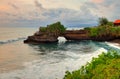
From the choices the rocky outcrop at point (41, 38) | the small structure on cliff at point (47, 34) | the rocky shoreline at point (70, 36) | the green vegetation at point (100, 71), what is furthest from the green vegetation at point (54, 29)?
the green vegetation at point (100, 71)

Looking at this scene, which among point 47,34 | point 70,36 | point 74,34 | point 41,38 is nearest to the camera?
point 41,38

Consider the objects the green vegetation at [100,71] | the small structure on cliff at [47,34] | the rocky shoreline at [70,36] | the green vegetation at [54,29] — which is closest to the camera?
the green vegetation at [100,71]

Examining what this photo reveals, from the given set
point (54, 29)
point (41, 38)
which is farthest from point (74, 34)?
point (41, 38)

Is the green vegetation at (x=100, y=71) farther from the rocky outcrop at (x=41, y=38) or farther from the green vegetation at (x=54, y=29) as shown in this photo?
the green vegetation at (x=54, y=29)

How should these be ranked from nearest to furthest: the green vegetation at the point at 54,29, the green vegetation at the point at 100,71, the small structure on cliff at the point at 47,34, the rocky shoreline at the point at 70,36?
the green vegetation at the point at 100,71, the rocky shoreline at the point at 70,36, the small structure on cliff at the point at 47,34, the green vegetation at the point at 54,29

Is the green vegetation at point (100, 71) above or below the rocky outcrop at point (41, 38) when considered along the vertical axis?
Answer: above

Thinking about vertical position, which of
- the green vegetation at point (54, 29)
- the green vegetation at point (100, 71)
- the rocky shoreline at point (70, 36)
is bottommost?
the rocky shoreline at point (70, 36)

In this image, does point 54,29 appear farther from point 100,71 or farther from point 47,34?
point 100,71

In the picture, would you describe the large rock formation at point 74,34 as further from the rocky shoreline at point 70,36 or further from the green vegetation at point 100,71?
the green vegetation at point 100,71

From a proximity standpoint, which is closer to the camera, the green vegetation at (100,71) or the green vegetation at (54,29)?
the green vegetation at (100,71)

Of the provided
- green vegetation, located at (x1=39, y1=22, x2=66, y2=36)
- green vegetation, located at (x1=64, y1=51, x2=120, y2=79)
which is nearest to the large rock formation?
green vegetation, located at (x1=39, y1=22, x2=66, y2=36)

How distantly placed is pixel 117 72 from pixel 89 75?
153cm

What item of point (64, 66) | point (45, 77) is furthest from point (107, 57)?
point (64, 66)

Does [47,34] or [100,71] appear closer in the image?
[100,71]
